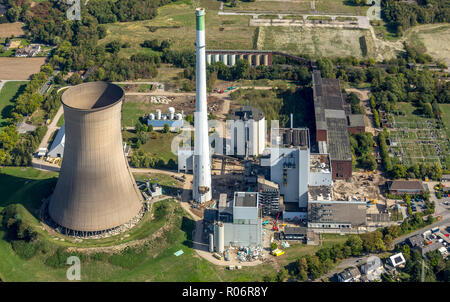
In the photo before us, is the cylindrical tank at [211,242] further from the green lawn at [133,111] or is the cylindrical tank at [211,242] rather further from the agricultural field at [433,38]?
the agricultural field at [433,38]

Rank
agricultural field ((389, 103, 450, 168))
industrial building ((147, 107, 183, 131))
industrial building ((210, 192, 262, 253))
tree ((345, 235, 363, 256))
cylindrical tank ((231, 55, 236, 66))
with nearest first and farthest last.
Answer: tree ((345, 235, 363, 256)), industrial building ((210, 192, 262, 253)), agricultural field ((389, 103, 450, 168)), industrial building ((147, 107, 183, 131)), cylindrical tank ((231, 55, 236, 66))

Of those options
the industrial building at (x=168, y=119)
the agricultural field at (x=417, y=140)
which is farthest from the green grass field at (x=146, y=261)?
the industrial building at (x=168, y=119)

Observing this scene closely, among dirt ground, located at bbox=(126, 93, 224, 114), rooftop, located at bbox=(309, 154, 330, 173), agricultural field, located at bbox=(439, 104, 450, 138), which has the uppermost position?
rooftop, located at bbox=(309, 154, 330, 173)

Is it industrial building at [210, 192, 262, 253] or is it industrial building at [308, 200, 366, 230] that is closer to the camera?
industrial building at [210, 192, 262, 253]

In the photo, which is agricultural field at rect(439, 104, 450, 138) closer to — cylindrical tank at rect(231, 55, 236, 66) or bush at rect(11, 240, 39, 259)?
cylindrical tank at rect(231, 55, 236, 66)

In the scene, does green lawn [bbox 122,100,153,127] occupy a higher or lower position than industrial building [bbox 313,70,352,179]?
lower

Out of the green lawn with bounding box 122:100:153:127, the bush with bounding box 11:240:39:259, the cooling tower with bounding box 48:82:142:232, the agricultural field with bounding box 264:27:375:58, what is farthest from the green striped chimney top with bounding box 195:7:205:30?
the agricultural field with bounding box 264:27:375:58
